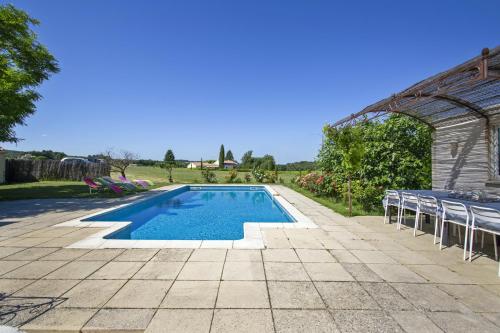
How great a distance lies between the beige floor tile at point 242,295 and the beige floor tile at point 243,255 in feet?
2.53

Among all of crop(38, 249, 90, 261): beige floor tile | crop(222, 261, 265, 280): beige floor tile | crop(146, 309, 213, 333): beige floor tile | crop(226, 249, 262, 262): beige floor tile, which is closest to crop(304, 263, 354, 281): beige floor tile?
crop(222, 261, 265, 280): beige floor tile

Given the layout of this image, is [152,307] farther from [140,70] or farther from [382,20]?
[140,70]

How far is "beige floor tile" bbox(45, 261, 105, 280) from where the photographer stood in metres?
3.04

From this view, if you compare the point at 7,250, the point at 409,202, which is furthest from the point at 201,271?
the point at 409,202

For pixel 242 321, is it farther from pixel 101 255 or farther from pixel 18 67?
pixel 18 67

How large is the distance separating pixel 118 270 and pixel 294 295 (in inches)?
Result: 91.8

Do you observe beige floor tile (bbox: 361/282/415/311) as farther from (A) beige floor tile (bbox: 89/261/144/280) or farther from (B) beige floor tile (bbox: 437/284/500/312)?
(A) beige floor tile (bbox: 89/261/144/280)

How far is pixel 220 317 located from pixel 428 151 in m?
9.23

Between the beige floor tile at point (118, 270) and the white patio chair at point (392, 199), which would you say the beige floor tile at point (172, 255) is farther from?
the white patio chair at point (392, 199)

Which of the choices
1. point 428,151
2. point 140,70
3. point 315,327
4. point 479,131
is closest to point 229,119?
point 140,70

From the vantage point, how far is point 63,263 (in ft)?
11.4

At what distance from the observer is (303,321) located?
2154mm

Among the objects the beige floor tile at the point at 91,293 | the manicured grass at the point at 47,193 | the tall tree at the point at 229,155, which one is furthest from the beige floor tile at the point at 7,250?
the tall tree at the point at 229,155

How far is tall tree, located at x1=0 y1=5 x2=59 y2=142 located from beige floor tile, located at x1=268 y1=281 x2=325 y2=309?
14.1 meters
